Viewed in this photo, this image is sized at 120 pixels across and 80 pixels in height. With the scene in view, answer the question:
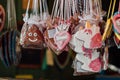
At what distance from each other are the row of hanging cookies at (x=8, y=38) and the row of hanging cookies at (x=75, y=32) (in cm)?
13

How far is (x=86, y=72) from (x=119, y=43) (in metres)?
0.13

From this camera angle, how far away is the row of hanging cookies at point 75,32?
2.57ft


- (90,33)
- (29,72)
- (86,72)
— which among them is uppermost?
(90,33)

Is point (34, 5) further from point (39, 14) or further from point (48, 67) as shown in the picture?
point (48, 67)

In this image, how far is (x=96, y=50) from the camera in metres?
0.80

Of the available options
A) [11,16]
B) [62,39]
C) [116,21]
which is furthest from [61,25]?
[11,16]

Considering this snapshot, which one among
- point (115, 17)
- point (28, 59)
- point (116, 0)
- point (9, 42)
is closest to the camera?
point (115, 17)

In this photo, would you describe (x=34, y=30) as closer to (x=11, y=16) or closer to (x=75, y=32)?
(x=75, y=32)

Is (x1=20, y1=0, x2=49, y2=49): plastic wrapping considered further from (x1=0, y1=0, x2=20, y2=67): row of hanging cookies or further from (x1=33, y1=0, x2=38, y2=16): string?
(x1=0, y1=0, x2=20, y2=67): row of hanging cookies

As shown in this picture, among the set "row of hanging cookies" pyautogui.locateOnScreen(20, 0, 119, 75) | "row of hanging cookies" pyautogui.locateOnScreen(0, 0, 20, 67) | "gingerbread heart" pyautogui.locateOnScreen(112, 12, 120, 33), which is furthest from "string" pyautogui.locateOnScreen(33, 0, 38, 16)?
"gingerbread heart" pyautogui.locateOnScreen(112, 12, 120, 33)

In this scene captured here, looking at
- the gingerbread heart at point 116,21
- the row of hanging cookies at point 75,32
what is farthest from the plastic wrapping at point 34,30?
Result: the gingerbread heart at point 116,21

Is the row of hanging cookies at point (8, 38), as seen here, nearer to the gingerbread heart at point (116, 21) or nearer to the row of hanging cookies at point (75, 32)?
the row of hanging cookies at point (75, 32)

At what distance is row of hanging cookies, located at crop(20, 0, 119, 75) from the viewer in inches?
30.9

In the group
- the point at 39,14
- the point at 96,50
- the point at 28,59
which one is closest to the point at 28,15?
the point at 39,14
